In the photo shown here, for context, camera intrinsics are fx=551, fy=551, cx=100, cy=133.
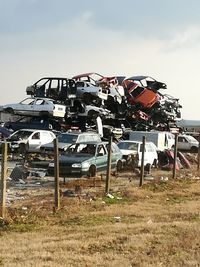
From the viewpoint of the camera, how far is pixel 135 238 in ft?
28.9

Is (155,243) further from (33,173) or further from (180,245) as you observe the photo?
(33,173)

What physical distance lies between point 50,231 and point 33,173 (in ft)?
31.7

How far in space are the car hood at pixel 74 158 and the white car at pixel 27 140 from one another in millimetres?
7416

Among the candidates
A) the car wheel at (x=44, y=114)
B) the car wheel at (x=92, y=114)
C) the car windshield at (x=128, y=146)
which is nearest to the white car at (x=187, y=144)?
the car wheel at (x=92, y=114)

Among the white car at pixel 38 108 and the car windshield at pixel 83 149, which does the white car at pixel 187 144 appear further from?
the car windshield at pixel 83 149

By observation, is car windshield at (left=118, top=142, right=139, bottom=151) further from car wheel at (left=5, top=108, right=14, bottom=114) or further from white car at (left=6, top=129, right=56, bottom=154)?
car wheel at (left=5, top=108, right=14, bottom=114)

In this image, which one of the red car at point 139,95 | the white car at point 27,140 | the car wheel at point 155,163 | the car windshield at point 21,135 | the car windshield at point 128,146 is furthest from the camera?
the red car at point 139,95

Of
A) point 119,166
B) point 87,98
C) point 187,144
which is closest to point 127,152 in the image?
point 119,166

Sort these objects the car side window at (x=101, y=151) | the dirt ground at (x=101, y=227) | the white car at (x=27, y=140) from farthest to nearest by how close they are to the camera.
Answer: the white car at (x=27, y=140) → the car side window at (x=101, y=151) → the dirt ground at (x=101, y=227)

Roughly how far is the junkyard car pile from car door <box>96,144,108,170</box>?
4.86 metres

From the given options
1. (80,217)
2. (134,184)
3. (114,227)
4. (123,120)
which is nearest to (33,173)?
(134,184)

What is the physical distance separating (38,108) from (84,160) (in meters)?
13.9

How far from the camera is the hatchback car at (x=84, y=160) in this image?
18.4m

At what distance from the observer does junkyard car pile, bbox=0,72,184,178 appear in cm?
3105
